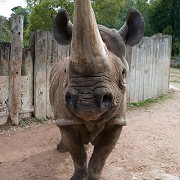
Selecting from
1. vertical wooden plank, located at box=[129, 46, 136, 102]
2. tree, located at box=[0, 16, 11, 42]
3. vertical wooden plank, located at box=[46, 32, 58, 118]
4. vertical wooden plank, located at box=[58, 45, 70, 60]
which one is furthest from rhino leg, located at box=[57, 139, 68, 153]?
tree, located at box=[0, 16, 11, 42]

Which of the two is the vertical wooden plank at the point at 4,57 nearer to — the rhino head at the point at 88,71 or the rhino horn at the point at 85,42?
the rhino head at the point at 88,71

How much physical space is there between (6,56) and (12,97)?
770 mm

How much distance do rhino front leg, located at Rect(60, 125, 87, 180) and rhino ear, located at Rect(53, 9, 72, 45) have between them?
3.01ft

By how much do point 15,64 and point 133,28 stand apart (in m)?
3.10

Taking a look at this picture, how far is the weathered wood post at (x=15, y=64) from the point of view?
612 cm

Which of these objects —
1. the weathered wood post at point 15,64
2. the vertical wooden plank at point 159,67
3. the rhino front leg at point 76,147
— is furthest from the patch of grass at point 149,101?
the rhino front leg at point 76,147

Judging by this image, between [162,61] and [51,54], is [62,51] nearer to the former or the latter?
[51,54]

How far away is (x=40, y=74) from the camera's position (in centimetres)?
668

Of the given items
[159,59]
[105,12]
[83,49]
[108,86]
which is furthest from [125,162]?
[105,12]

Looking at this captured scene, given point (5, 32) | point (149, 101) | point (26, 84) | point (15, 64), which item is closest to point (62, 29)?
point (15, 64)

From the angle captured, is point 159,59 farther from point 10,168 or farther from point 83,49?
point 83,49

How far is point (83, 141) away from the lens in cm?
359

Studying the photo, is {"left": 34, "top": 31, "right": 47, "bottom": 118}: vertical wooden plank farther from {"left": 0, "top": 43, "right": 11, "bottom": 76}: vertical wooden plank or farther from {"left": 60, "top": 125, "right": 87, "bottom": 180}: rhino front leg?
{"left": 60, "top": 125, "right": 87, "bottom": 180}: rhino front leg

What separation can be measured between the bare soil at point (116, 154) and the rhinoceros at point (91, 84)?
78 cm
